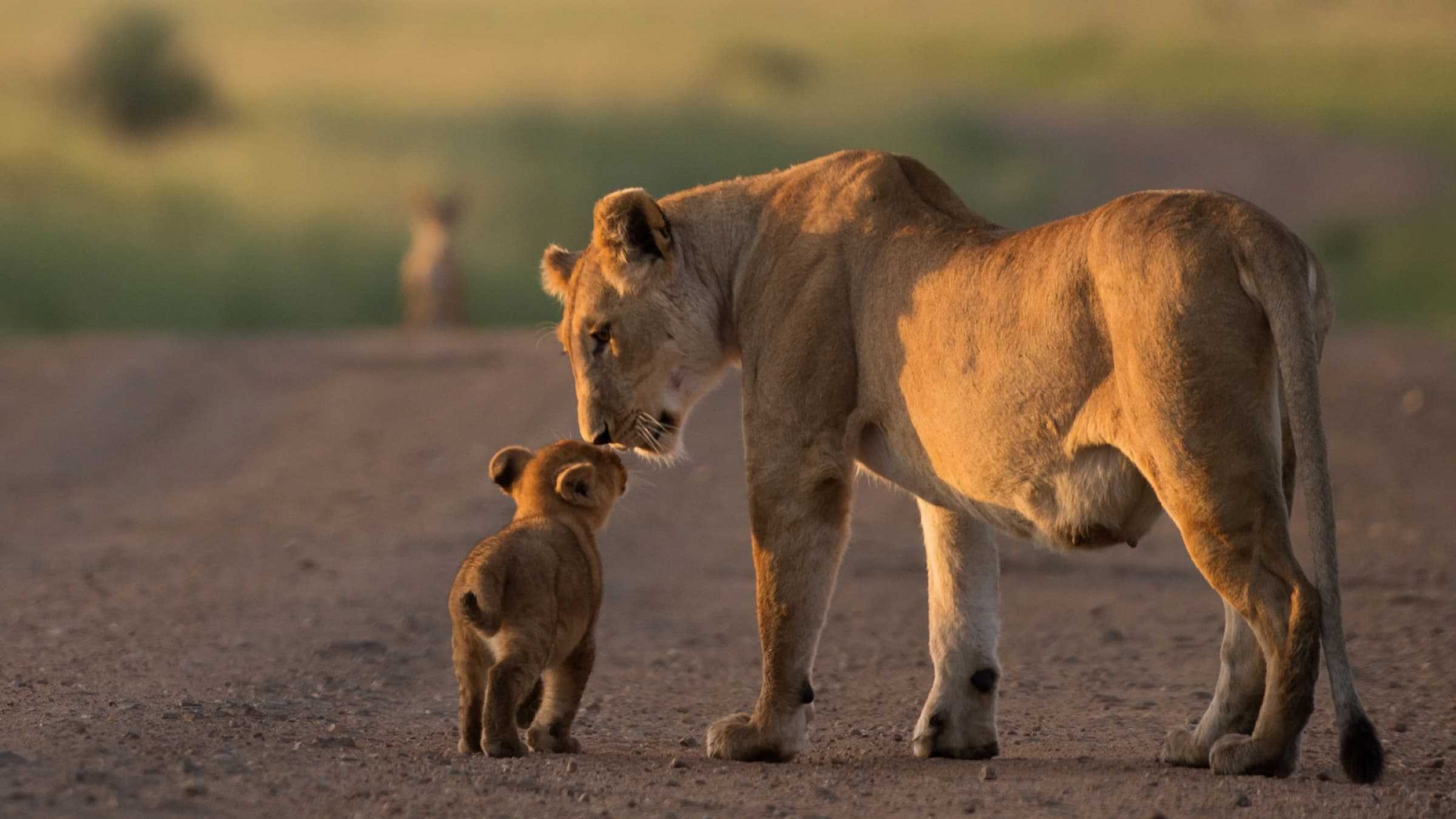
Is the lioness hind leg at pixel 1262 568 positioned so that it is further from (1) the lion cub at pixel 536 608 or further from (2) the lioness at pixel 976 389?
(1) the lion cub at pixel 536 608

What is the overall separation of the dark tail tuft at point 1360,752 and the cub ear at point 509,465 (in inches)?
118

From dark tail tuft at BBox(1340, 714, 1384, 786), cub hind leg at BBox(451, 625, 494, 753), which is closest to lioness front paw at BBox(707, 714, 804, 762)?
cub hind leg at BBox(451, 625, 494, 753)

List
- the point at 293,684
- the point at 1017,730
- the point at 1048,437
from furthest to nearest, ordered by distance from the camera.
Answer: the point at 293,684, the point at 1017,730, the point at 1048,437

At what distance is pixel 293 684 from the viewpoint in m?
7.53

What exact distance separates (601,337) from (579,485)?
20.4 inches

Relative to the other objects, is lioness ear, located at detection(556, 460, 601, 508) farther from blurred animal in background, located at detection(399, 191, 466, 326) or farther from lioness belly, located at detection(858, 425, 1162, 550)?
blurred animal in background, located at detection(399, 191, 466, 326)

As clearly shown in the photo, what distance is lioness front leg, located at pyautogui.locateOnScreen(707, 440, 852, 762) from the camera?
6.13m

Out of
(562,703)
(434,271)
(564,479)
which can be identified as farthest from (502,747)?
(434,271)

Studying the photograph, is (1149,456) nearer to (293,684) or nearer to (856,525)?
(293,684)

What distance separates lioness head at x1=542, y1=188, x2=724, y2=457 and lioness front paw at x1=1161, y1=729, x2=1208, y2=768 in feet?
6.54

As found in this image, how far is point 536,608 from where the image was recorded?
6133 millimetres

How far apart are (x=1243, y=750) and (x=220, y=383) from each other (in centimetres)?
1557

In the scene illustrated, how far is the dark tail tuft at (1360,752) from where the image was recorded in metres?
5.15

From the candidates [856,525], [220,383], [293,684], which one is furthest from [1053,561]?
[220,383]
